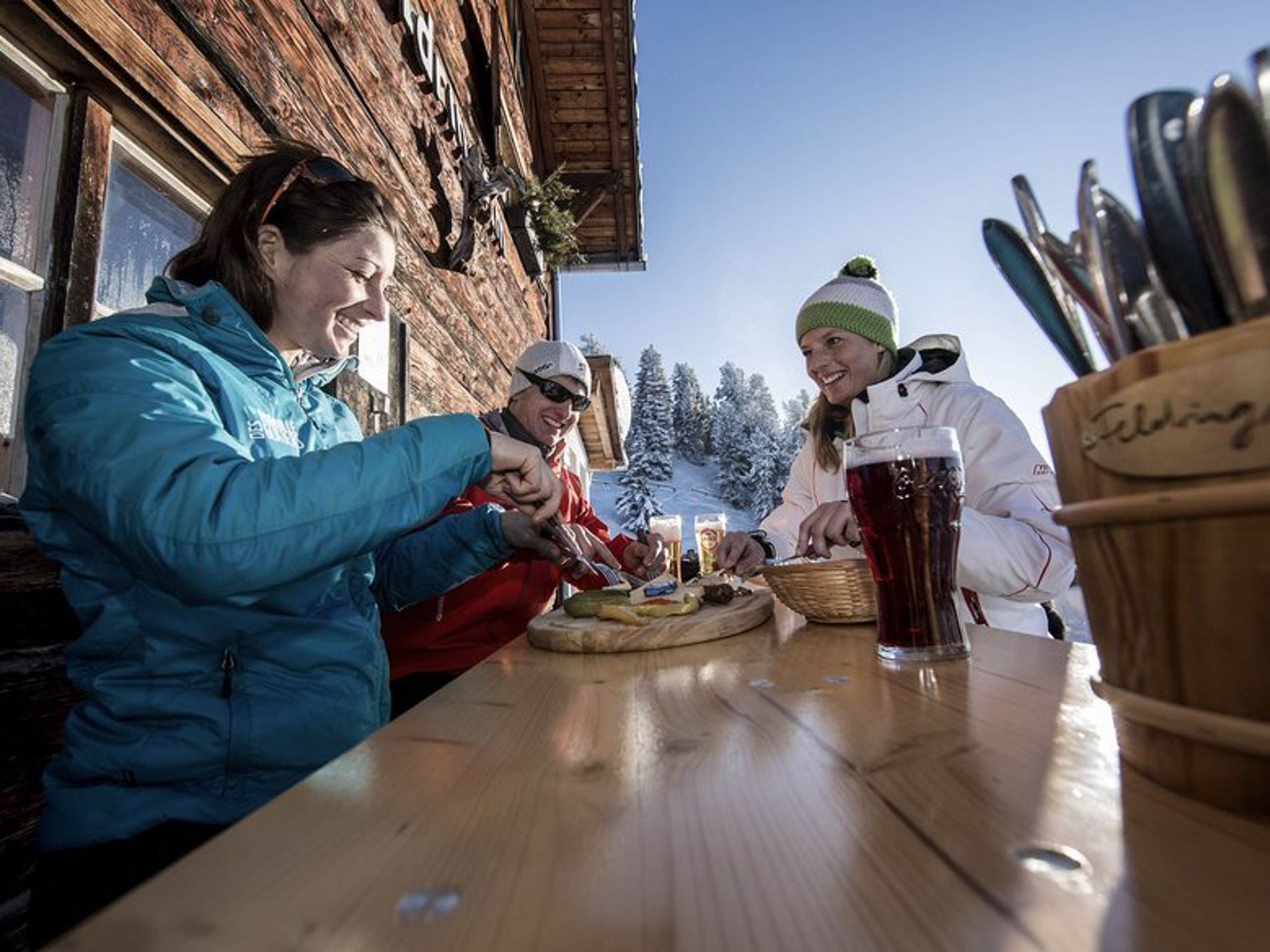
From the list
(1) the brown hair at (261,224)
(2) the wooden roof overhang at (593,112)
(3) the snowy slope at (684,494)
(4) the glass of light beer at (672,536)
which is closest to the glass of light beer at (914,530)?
(1) the brown hair at (261,224)

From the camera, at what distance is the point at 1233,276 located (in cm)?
38

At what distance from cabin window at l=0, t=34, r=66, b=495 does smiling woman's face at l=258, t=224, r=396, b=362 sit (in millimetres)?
564

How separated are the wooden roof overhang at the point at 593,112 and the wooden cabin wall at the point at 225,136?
3052mm

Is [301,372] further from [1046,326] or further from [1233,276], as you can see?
[1233,276]

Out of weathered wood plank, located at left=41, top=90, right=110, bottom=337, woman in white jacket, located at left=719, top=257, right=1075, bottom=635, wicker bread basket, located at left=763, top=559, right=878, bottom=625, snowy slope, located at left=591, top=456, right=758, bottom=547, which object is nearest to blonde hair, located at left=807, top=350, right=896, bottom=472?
woman in white jacket, located at left=719, top=257, right=1075, bottom=635

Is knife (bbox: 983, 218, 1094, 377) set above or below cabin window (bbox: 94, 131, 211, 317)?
below

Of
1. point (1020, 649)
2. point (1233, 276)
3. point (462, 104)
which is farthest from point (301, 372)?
point (462, 104)

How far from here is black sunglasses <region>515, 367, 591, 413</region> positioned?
12.1ft

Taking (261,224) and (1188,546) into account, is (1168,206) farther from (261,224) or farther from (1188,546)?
(261,224)

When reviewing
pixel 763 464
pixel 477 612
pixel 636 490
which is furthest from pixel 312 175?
pixel 763 464

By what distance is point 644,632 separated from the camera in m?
1.29

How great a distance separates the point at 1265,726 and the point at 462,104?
6.07 metres

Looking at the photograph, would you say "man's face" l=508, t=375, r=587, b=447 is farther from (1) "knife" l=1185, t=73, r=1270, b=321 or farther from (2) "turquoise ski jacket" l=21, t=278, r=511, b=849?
(1) "knife" l=1185, t=73, r=1270, b=321

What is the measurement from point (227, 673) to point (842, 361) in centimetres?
239
